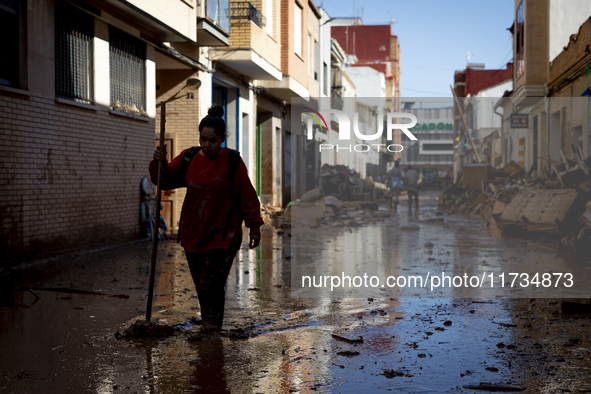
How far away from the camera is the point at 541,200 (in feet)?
42.2

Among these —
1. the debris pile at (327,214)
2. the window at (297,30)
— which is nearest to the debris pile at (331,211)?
the debris pile at (327,214)

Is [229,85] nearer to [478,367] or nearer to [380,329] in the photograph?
[380,329]

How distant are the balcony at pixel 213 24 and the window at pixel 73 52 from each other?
366cm

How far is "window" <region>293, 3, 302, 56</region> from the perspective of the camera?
22.1 m

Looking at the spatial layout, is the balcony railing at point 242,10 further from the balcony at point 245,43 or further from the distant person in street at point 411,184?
the distant person in street at point 411,184

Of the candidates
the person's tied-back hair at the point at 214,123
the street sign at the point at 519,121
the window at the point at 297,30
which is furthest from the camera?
the street sign at the point at 519,121

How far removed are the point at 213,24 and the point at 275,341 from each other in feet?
34.2

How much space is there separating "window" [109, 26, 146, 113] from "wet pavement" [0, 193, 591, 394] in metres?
3.95

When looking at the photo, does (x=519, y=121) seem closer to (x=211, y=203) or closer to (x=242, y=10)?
(x=242, y=10)

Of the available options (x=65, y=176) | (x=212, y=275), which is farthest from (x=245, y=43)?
(x=212, y=275)

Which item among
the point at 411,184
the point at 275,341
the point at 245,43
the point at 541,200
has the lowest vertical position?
the point at 275,341

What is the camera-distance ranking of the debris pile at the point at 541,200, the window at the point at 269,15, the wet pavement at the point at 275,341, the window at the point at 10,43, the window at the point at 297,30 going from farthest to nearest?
1. the window at the point at 297,30
2. the window at the point at 269,15
3. the debris pile at the point at 541,200
4. the window at the point at 10,43
5. the wet pavement at the point at 275,341

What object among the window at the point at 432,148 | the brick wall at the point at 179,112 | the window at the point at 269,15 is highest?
the window at the point at 269,15

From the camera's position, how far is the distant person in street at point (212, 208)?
459 cm
